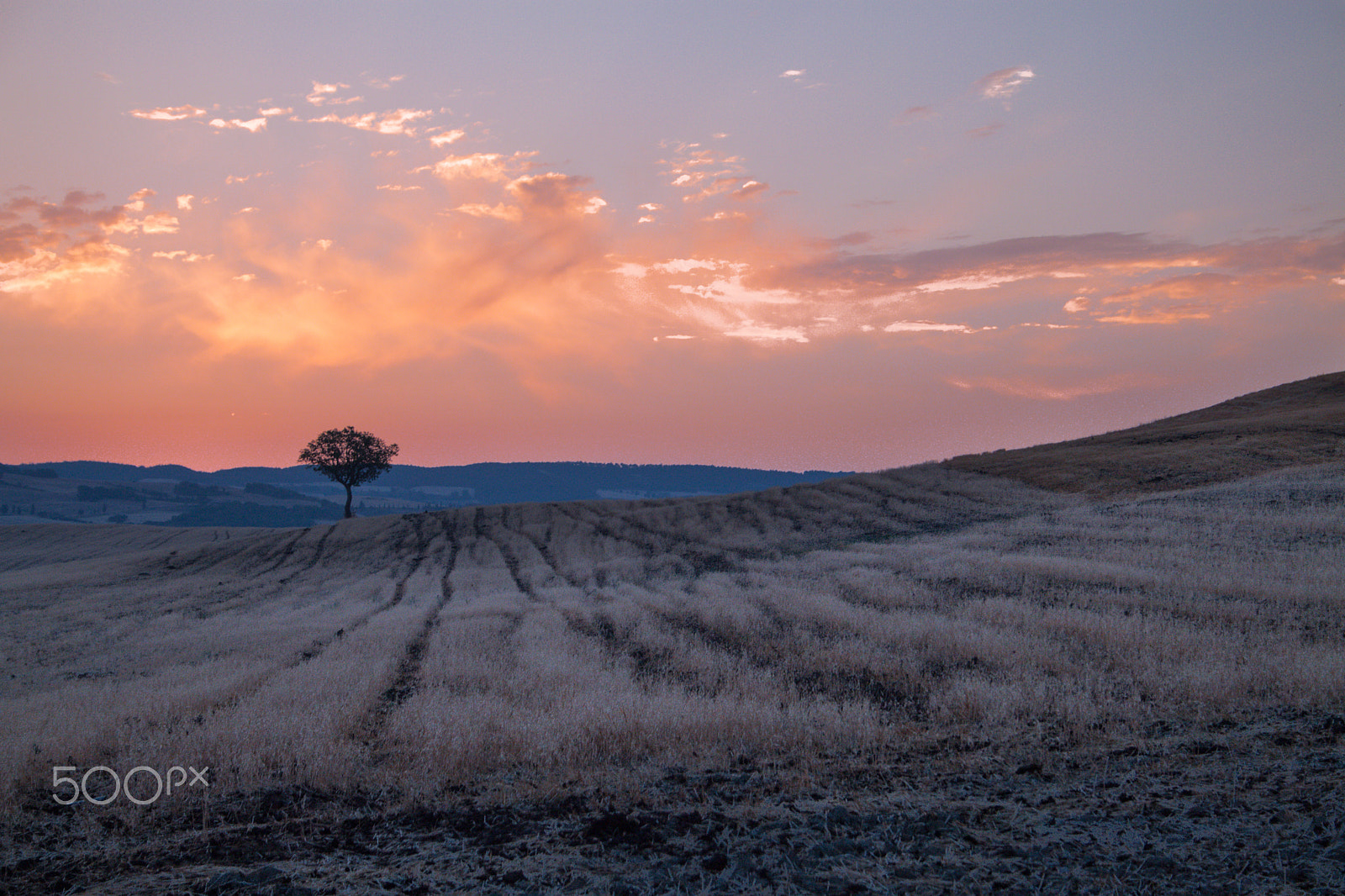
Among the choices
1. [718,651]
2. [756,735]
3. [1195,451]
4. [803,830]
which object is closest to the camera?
[803,830]

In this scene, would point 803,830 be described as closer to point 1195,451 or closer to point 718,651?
point 718,651

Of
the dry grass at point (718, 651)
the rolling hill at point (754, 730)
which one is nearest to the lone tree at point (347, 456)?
the dry grass at point (718, 651)

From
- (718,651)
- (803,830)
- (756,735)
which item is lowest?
(718,651)

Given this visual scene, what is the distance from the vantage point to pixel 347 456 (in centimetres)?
7388

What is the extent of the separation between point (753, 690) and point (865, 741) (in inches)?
108

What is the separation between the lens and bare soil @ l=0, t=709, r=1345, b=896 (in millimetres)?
5203

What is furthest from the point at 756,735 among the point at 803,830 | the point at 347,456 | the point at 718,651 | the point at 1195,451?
the point at 347,456

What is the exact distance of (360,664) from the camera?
14.2 m

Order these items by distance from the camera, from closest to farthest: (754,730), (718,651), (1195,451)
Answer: (754,730), (718,651), (1195,451)

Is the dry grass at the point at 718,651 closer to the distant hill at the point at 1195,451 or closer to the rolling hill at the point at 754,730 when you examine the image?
the rolling hill at the point at 754,730

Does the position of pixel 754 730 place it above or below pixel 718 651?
above

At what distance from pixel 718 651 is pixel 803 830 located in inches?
315

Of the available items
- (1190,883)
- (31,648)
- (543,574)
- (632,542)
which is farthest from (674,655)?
(632,542)

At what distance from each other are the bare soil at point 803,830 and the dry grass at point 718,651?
66 cm
